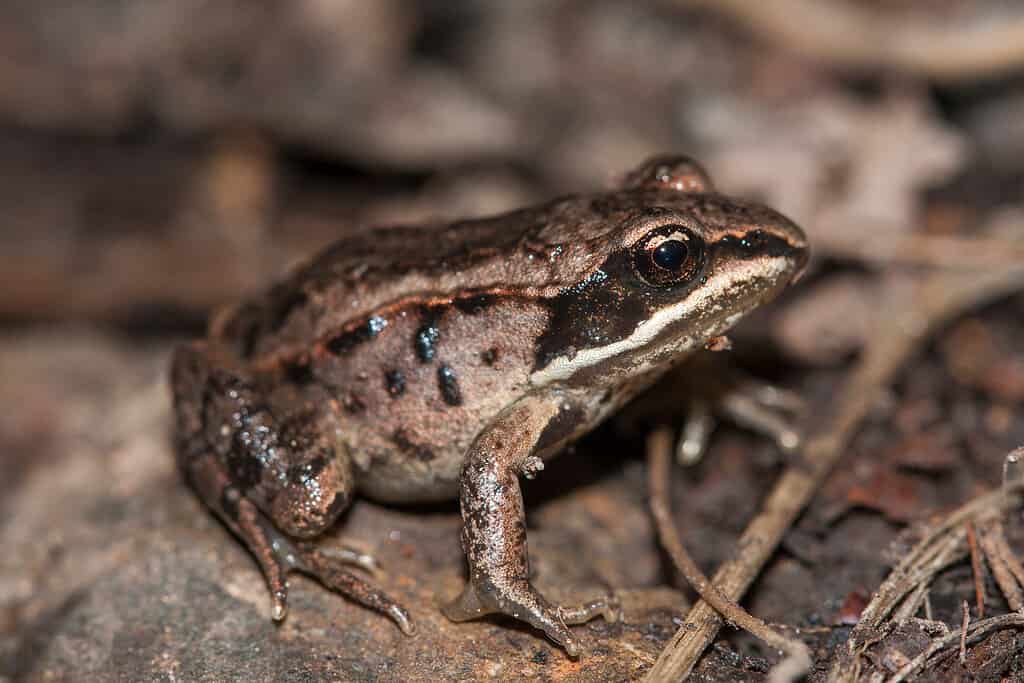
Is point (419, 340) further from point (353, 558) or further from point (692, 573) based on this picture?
→ point (692, 573)

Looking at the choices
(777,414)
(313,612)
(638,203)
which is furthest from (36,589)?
(777,414)

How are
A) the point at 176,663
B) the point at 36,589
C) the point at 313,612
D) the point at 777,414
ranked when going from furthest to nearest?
the point at 777,414 → the point at 36,589 → the point at 313,612 → the point at 176,663

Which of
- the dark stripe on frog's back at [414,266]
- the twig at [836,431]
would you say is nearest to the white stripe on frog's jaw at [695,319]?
the dark stripe on frog's back at [414,266]

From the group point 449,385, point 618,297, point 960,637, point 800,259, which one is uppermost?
point 800,259

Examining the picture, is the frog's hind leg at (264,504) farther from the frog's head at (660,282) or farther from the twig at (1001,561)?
the twig at (1001,561)

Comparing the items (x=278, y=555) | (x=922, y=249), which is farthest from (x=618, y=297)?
Answer: (x=922, y=249)

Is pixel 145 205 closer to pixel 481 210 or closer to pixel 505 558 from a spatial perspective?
pixel 481 210

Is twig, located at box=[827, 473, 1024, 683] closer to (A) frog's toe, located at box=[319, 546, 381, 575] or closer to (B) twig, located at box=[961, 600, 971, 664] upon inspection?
(B) twig, located at box=[961, 600, 971, 664]
